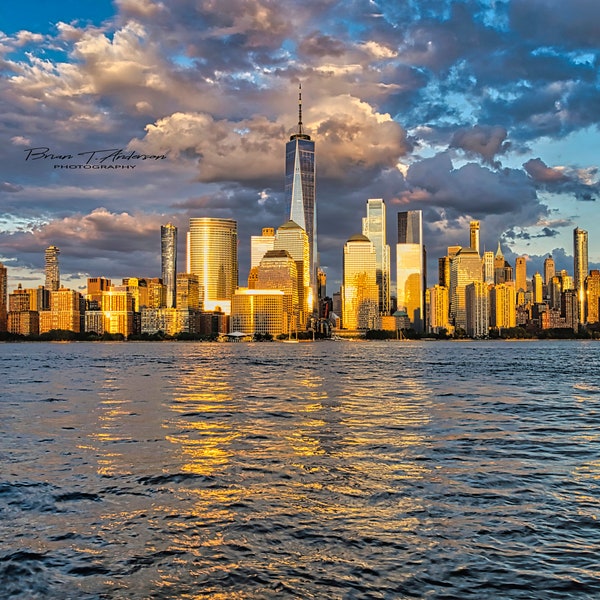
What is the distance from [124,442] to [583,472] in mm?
21514

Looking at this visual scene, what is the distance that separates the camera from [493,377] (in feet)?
315

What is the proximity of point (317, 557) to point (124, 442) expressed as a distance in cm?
2006

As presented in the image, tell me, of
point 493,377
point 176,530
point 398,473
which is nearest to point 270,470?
point 398,473

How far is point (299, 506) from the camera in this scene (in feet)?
73.1

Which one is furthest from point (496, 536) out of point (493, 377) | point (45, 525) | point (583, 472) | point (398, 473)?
point (493, 377)

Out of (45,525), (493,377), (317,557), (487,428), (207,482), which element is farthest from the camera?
(493,377)

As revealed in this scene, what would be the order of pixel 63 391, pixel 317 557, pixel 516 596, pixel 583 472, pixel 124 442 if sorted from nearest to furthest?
1. pixel 516 596
2. pixel 317 557
3. pixel 583 472
4. pixel 124 442
5. pixel 63 391

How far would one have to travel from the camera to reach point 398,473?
27.1 m

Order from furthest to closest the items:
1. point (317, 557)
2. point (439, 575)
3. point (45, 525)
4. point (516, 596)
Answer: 1. point (45, 525)
2. point (317, 557)
3. point (439, 575)
4. point (516, 596)

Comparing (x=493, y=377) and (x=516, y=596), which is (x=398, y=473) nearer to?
(x=516, y=596)

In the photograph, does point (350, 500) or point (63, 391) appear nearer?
point (350, 500)

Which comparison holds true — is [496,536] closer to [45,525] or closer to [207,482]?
[207,482]

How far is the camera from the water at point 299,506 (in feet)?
52.4

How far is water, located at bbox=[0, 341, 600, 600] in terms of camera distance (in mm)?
15984
